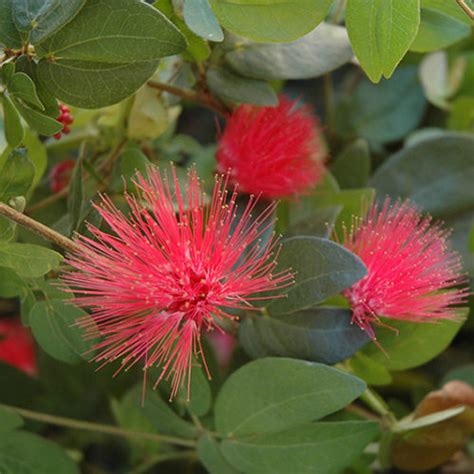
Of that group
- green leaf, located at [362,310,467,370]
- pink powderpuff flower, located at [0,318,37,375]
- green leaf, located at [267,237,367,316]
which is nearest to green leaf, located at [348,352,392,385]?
green leaf, located at [362,310,467,370]

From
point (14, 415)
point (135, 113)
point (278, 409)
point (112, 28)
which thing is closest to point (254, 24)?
point (112, 28)

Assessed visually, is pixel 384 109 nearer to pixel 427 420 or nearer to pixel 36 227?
pixel 427 420

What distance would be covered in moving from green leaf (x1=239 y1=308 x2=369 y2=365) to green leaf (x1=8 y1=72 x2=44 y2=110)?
1.07ft

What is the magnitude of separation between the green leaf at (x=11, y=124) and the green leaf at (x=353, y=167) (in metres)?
0.51

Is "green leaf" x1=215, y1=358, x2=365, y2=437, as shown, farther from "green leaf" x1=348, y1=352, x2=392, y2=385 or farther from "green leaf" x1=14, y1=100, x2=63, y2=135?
"green leaf" x1=14, y1=100, x2=63, y2=135

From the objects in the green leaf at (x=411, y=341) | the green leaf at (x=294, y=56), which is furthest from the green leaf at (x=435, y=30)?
the green leaf at (x=411, y=341)

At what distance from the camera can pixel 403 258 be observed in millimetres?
815

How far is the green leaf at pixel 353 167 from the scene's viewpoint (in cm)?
113

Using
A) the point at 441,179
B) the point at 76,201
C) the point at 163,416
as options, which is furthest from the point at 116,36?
the point at 441,179

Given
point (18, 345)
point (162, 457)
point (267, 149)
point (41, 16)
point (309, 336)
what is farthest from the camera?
point (18, 345)

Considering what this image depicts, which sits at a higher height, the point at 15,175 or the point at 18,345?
the point at 15,175

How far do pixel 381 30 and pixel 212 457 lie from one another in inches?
19.1

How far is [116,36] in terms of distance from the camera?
28.9 inches

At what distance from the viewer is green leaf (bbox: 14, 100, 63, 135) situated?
771mm
